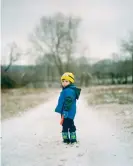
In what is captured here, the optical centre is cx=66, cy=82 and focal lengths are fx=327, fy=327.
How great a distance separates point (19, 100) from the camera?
10.4 feet

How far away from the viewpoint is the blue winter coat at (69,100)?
2354mm

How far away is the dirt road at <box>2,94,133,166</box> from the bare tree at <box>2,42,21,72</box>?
539 mm

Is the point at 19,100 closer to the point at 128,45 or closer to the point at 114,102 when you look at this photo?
the point at 114,102

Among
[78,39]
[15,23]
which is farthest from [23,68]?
[78,39]

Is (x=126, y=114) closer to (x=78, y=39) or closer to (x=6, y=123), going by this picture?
(x=78, y=39)

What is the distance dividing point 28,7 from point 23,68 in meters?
0.56

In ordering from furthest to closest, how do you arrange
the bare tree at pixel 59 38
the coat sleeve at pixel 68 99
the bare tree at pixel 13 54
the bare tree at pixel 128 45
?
the bare tree at pixel 13 54, the bare tree at pixel 59 38, the bare tree at pixel 128 45, the coat sleeve at pixel 68 99

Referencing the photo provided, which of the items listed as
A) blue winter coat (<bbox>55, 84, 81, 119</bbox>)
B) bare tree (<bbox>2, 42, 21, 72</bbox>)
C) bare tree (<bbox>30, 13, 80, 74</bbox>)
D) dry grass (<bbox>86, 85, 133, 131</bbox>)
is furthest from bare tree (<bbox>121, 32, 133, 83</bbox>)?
bare tree (<bbox>2, 42, 21, 72</bbox>)

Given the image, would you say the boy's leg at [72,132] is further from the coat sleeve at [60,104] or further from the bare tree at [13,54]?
the bare tree at [13,54]

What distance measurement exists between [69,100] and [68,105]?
0.12ft

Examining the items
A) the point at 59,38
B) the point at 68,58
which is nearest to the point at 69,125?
the point at 68,58

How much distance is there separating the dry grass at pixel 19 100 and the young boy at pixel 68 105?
13.5 inches

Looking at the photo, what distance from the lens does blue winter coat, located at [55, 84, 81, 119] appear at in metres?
2.35

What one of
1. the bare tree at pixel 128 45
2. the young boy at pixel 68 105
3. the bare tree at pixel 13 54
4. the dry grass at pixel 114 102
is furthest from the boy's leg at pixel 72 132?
the bare tree at pixel 13 54
